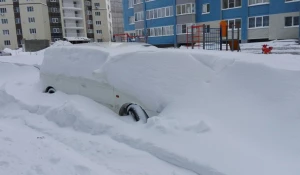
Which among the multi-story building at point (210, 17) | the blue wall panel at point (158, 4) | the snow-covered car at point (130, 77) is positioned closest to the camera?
the snow-covered car at point (130, 77)

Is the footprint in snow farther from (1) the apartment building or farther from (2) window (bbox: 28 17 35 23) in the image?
(2) window (bbox: 28 17 35 23)

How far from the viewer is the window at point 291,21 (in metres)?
26.3

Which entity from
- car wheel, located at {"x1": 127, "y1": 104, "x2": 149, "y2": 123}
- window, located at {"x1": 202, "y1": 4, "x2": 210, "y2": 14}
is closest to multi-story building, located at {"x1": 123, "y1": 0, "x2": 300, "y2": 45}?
window, located at {"x1": 202, "y1": 4, "x2": 210, "y2": 14}

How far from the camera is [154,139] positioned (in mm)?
4273

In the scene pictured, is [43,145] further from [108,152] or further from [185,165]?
[185,165]

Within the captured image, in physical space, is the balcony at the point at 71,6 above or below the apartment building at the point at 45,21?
above

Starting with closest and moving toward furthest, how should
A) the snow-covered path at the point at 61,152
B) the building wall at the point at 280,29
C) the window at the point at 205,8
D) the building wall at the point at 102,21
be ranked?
the snow-covered path at the point at 61,152 < the building wall at the point at 280,29 < the window at the point at 205,8 < the building wall at the point at 102,21

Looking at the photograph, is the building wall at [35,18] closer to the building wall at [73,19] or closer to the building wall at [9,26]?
the building wall at [9,26]

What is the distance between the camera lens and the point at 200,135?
3.97m

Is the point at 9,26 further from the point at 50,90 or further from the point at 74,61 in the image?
the point at 74,61

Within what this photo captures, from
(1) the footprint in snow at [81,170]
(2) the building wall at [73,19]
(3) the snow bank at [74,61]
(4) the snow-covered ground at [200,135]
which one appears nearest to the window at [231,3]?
(3) the snow bank at [74,61]

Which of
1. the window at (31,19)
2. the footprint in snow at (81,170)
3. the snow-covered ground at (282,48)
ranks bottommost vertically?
the footprint in snow at (81,170)

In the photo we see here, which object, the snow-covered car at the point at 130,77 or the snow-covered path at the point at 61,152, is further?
the snow-covered car at the point at 130,77

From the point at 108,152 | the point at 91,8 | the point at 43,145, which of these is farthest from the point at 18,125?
the point at 91,8
